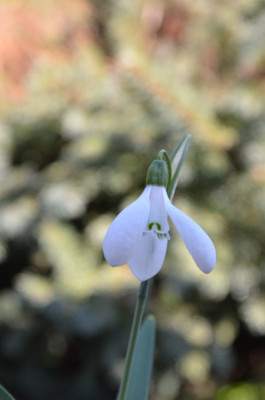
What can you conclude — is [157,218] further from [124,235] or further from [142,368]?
[142,368]

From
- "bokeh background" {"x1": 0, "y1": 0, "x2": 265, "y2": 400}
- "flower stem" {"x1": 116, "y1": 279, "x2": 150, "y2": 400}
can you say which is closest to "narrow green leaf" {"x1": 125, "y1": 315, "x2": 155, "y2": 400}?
"flower stem" {"x1": 116, "y1": 279, "x2": 150, "y2": 400}

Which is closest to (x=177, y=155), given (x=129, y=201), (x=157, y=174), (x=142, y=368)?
(x=157, y=174)

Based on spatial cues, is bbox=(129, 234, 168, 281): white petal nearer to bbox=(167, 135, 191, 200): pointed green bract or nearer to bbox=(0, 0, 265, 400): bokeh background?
bbox=(167, 135, 191, 200): pointed green bract

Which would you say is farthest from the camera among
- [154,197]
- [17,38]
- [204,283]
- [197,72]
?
[17,38]

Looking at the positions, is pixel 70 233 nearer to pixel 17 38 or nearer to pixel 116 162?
pixel 116 162

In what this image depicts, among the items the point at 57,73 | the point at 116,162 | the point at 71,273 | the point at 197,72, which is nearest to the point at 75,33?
the point at 57,73

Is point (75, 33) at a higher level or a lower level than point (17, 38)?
higher
